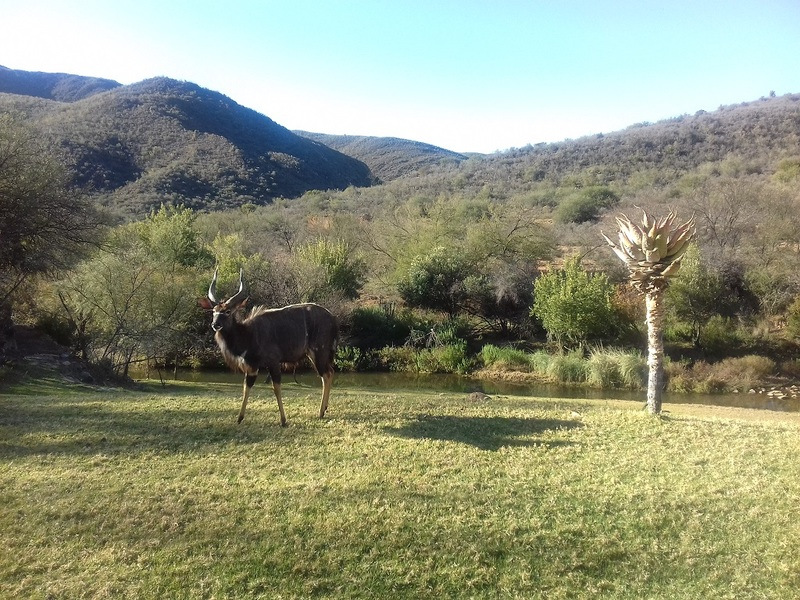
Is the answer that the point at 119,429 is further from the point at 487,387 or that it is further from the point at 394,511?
the point at 487,387

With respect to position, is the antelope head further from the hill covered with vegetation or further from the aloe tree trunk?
the hill covered with vegetation

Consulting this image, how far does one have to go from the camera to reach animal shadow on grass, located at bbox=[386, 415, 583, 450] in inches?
343

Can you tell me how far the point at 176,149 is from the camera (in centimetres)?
6625

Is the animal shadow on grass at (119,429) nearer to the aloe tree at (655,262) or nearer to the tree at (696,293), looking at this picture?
the aloe tree at (655,262)

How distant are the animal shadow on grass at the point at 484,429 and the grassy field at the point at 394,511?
0.07 meters

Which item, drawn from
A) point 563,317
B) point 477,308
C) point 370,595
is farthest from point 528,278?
point 370,595

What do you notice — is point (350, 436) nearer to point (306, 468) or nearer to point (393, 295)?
point (306, 468)

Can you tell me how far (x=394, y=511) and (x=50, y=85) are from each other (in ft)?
335

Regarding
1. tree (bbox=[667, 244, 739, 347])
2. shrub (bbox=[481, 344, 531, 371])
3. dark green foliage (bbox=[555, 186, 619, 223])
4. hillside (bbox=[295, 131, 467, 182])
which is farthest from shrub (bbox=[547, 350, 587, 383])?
hillside (bbox=[295, 131, 467, 182])

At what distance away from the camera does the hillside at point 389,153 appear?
10893 cm

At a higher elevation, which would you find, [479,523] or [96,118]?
[96,118]

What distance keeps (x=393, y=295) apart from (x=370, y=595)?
34291 mm

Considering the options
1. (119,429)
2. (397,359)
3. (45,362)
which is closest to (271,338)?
(119,429)

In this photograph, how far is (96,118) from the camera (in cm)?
6309
